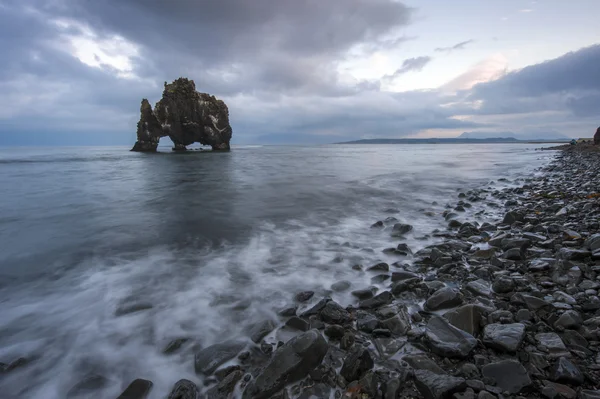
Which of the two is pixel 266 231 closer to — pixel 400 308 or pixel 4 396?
pixel 400 308

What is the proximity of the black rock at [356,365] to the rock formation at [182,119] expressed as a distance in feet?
223

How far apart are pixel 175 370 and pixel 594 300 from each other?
14.8ft

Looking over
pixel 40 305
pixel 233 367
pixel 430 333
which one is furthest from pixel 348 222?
pixel 40 305

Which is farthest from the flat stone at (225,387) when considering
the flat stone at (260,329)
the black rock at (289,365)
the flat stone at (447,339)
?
the flat stone at (447,339)

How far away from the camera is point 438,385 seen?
6.87 ft

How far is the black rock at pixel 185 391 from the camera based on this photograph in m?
2.42

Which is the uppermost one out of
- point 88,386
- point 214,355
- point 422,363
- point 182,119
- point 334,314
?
point 182,119

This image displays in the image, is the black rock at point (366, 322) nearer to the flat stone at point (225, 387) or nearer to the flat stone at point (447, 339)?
the flat stone at point (447, 339)

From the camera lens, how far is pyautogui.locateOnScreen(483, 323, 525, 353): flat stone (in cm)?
244

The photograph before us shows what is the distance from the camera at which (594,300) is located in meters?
2.97

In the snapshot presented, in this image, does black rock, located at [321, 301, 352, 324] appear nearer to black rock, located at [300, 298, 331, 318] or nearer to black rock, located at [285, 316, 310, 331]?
black rock, located at [300, 298, 331, 318]

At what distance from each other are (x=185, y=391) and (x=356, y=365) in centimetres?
155

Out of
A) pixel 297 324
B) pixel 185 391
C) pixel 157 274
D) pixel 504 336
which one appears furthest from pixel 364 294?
pixel 157 274

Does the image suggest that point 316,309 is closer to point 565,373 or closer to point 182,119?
point 565,373
